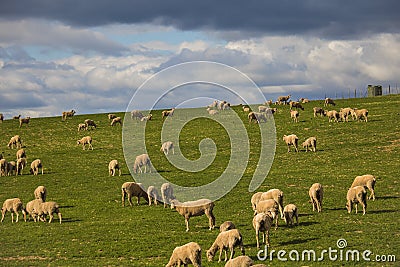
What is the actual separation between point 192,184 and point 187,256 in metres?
21.7

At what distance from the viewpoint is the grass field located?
2445 centimetres

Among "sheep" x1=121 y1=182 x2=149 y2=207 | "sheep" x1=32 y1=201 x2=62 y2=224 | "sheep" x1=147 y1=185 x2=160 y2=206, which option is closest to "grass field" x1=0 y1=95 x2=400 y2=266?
"sheep" x1=32 y1=201 x2=62 y2=224

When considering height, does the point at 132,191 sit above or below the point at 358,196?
above

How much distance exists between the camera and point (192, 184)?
41.9m

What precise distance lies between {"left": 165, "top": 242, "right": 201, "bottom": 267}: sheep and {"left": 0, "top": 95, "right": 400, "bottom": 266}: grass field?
164 cm

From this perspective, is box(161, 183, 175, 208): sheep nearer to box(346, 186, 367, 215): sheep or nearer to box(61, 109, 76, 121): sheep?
box(346, 186, 367, 215): sheep

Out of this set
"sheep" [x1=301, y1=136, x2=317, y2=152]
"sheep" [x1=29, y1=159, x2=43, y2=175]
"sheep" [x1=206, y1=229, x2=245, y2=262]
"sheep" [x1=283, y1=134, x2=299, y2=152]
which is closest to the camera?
"sheep" [x1=206, y1=229, x2=245, y2=262]

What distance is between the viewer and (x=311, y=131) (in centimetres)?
6231

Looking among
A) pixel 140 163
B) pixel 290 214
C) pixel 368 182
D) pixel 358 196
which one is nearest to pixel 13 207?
pixel 290 214

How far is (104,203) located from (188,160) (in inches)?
683

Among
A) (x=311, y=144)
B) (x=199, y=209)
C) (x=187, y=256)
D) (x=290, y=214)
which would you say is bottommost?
(x=187, y=256)

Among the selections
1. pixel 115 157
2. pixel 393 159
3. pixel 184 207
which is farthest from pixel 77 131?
pixel 184 207

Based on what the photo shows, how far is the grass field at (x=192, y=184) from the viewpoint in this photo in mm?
24453

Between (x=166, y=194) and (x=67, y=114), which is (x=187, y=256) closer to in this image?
(x=166, y=194)
